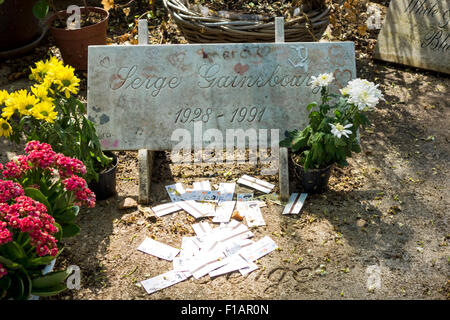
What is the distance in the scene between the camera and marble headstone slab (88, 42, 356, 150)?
146 inches

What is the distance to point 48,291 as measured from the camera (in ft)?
8.53

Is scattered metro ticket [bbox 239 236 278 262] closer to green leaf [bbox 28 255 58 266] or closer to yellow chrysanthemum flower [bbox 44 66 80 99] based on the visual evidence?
green leaf [bbox 28 255 58 266]

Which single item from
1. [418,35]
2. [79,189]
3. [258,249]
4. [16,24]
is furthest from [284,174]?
[16,24]

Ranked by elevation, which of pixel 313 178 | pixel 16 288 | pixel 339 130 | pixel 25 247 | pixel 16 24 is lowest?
pixel 313 178

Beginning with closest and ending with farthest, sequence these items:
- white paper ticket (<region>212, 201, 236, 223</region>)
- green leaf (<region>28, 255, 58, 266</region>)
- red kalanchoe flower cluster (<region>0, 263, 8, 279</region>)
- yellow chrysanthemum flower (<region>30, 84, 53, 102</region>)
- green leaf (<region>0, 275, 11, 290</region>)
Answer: red kalanchoe flower cluster (<region>0, 263, 8, 279</region>) < green leaf (<region>0, 275, 11, 290</region>) < green leaf (<region>28, 255, 58, 266</region>) < yellow chrysanthemum flower (<region>30, 84, 53, 102</region>) < white paper ticket (<region>212, 201, 236, 223</region>)

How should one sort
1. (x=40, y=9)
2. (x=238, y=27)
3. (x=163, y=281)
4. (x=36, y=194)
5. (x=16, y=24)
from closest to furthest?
(x=36, y=194)
(x=163, y=281)
(x=238, y=27)
(x=40, y=9)
(x=16, y=24)

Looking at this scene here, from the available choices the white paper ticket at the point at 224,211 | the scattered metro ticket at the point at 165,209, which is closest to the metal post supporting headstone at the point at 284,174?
the white paper ticket at the point at 224,211

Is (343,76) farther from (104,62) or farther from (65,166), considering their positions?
(65,166)

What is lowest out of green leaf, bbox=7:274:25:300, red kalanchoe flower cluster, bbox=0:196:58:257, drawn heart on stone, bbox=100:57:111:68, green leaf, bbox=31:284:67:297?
green leaf, bbox=31:284:67:297

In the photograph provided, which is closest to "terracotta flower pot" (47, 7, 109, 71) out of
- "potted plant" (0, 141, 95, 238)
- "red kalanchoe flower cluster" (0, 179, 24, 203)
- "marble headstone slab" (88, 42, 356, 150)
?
"marble headstone slab" (88, 42, 356, 150)

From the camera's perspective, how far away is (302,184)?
145 inches

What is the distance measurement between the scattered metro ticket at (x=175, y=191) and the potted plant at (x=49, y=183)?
2.89 ft

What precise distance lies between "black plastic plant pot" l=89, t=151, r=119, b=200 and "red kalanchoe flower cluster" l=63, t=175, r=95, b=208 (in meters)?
0.73

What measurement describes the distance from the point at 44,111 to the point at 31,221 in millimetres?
820
